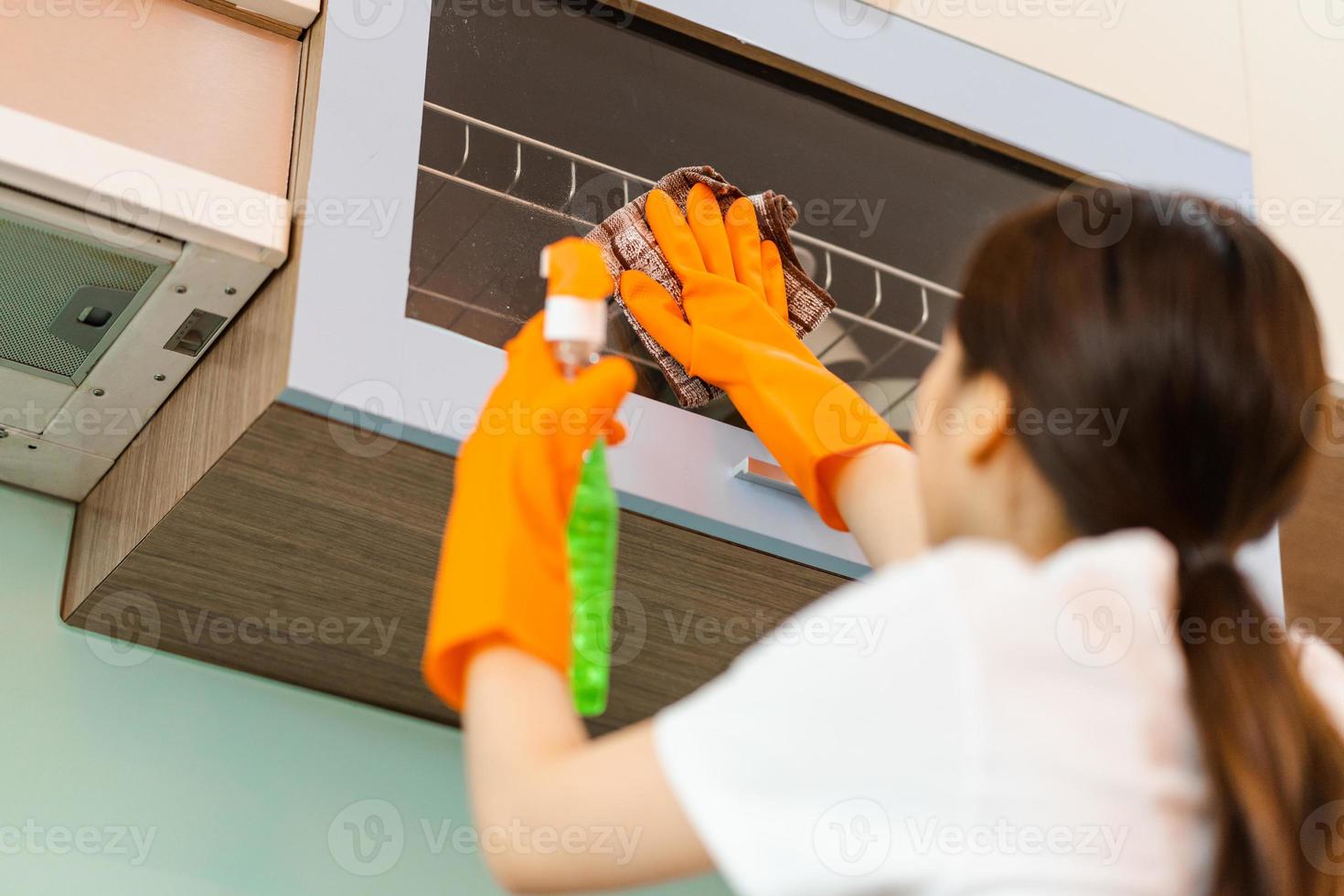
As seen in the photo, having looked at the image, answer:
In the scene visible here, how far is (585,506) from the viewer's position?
0.69 m

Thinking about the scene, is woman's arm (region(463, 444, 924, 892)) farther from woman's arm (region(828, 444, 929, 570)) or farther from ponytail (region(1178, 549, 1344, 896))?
woman's arm (region(828, 444, 929, 570))

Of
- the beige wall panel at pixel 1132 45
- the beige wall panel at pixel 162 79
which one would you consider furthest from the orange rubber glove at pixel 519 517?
the beige wall panel at pixel 1132 45

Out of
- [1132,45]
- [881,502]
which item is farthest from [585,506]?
[1132,45]

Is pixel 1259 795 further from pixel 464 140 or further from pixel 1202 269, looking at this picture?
pixel 464 140

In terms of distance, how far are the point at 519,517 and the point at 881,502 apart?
0.31m

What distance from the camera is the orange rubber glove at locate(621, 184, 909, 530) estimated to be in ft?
2.89

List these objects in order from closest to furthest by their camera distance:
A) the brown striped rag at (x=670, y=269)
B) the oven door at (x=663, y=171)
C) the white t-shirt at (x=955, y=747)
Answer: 1. the white t-shirt at (x=955, y=747)
2. the oven door at (x=663, y=171)
3. the brown striped rag at (x=670, y=269)

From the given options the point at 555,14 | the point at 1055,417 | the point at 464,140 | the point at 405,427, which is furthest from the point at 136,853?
the point at 1055,417

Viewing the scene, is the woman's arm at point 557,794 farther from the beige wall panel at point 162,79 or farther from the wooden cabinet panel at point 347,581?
the beige wall panel at point 162,79

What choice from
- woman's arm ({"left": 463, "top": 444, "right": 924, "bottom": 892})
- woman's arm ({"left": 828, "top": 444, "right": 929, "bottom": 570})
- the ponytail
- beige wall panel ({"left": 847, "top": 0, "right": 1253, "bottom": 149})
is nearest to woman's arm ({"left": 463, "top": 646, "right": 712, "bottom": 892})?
woman's arm ({"left": 463, "top": 444, "right": 924, "bottom": 892})

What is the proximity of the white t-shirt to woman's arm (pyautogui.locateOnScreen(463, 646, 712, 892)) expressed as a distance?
0.01m

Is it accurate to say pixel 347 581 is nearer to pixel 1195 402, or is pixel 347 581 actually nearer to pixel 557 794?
pixel 557 794

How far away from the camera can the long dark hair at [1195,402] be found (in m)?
0.56

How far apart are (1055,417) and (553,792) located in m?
0.24
